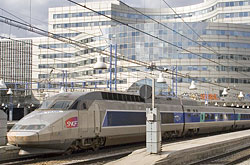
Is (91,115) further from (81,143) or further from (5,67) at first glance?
(5,67)

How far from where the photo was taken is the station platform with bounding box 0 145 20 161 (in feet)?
53.1

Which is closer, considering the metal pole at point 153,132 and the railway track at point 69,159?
the metal pole at point 153,132

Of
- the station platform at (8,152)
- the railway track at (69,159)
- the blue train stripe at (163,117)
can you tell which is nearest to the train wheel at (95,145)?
the railway track at (69,159)

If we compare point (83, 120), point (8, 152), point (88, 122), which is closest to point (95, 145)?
point (88, 122)

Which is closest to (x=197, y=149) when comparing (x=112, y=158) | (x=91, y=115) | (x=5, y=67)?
(x=112, y=158)

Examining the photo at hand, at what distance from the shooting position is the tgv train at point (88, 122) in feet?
51.2

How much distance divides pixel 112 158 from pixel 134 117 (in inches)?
209

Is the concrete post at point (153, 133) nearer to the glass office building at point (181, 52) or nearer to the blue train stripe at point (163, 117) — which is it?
the blue train stripe at point (163, 117)

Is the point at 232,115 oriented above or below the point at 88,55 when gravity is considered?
below

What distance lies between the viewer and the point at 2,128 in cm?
1778

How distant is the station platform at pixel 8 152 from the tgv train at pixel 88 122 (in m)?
0.73

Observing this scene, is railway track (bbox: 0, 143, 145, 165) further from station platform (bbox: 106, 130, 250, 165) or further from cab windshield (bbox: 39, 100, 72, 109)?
cab windshield (bbox: 39, 100, 72, 109)

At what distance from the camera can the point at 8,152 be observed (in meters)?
16.6

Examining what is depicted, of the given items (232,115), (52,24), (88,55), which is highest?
(52,24)
